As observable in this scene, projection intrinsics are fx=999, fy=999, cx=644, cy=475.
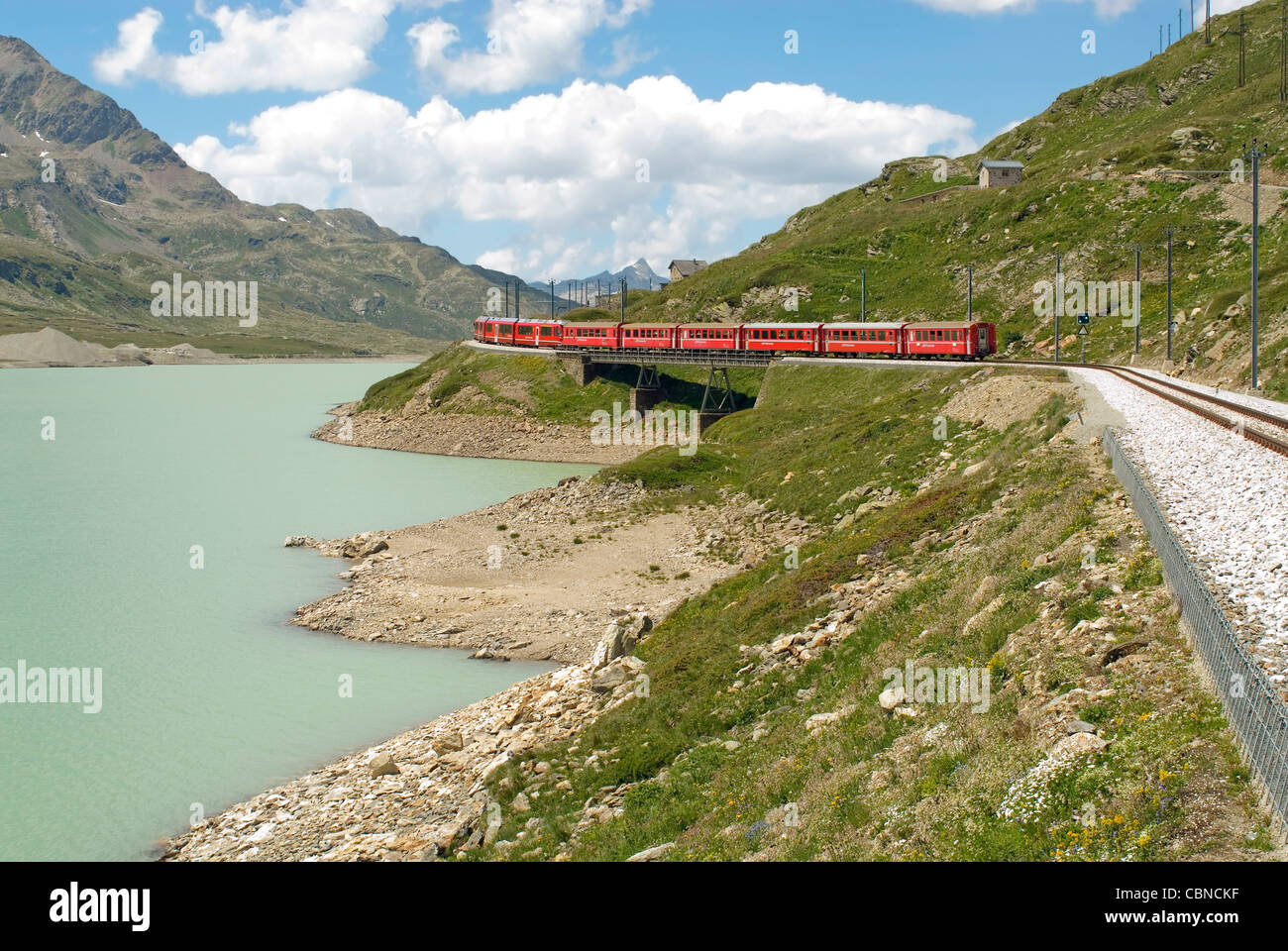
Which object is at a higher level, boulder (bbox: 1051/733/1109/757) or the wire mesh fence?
the wire mesh fence

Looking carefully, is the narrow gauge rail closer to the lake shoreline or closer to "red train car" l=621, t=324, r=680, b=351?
"red train car" l=621, t=324, r=680, b=351

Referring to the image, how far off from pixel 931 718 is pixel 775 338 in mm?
77166

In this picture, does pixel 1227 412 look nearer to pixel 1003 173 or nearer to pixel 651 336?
pixel 651 336

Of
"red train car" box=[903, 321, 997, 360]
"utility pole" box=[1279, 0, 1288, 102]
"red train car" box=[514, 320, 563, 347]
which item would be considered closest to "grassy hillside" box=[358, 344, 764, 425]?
"red train car" box=[514, 320, 563, 347]

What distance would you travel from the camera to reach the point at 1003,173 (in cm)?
12600

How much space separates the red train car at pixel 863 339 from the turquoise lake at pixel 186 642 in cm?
2383

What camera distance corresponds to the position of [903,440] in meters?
48.9

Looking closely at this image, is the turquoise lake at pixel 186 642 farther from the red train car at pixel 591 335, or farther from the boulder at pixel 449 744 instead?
the red train car at pixel 591 335

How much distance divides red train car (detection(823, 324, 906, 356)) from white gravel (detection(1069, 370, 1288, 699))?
4692 centimetres

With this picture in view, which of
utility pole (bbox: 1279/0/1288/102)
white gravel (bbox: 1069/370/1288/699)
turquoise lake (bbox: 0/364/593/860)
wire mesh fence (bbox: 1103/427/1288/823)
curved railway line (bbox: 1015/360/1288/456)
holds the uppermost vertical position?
utility pole (bbox: 1279/0/1288/102)

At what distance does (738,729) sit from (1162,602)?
8495 mm

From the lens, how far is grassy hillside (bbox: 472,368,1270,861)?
35.4 ft

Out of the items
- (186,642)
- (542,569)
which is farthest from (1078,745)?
(542,569)

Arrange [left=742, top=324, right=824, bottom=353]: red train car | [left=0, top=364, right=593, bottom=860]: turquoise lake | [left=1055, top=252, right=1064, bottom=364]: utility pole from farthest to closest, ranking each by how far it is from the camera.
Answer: [left=742, top=324, right=824, bottom=353]: red train car → [left=1055, top=252, right=1064, bottom=364]: utility pole → [left=0, top=364, right=593, bottom=860]: turquoise lake
